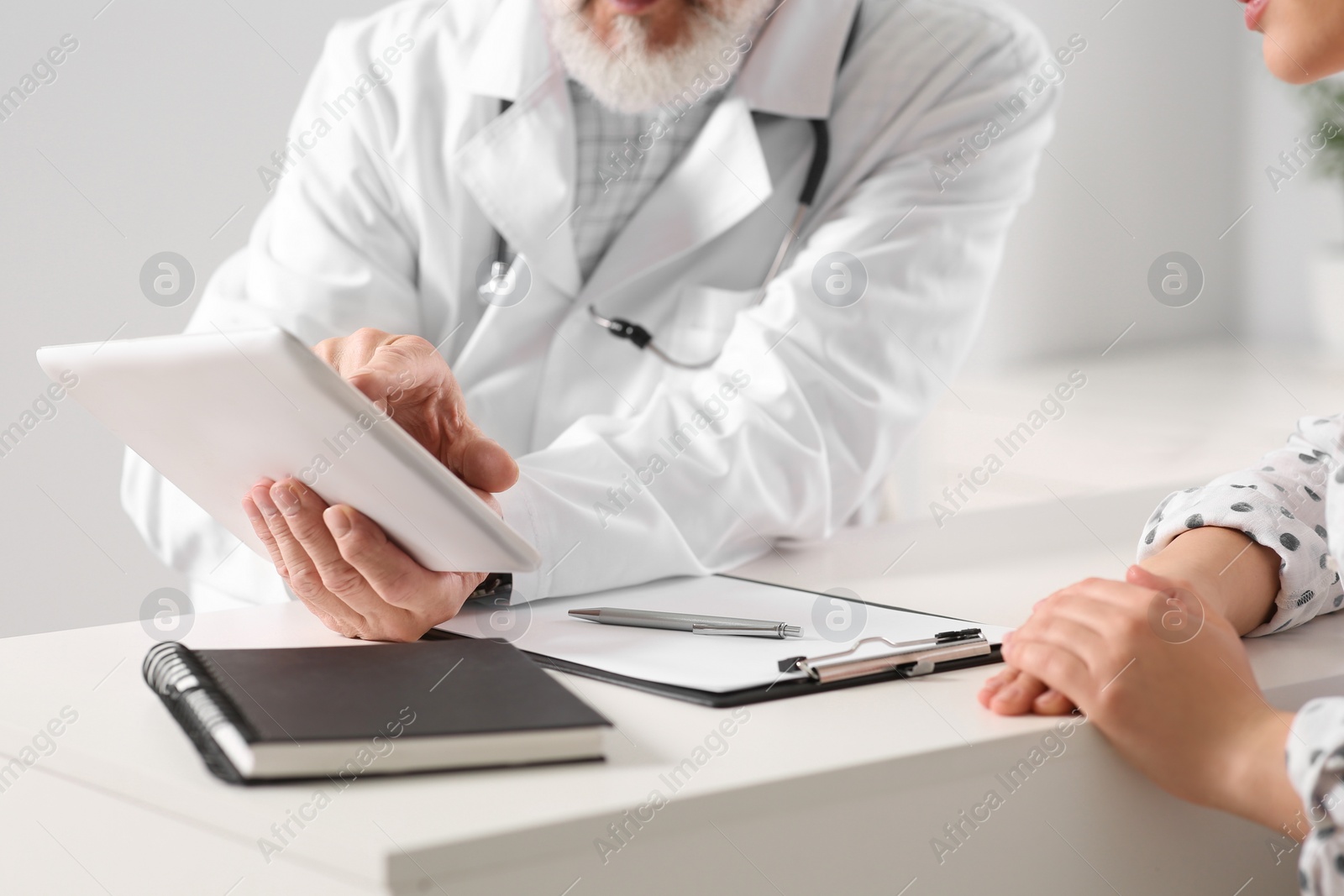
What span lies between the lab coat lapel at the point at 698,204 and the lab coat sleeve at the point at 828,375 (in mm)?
102

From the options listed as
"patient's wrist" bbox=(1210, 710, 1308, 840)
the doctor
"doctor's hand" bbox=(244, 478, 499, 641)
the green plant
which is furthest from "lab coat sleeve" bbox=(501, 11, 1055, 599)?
the green plant

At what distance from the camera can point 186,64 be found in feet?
6.19

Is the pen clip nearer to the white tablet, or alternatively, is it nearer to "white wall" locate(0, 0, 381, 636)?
the white tablet

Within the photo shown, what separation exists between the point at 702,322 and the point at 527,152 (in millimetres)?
270

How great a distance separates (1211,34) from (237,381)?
13.9ft

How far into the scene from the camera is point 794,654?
25.8 inches

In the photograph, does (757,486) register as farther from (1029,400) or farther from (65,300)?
(1029,400)

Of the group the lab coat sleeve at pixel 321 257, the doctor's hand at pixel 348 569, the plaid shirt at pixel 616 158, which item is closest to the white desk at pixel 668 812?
the doctor's hand at pixel 348 569

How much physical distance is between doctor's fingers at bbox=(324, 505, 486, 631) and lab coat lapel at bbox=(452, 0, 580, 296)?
0.60 m

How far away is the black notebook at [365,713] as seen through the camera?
0.48m

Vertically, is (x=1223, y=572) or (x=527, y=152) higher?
(x=527, y=152)

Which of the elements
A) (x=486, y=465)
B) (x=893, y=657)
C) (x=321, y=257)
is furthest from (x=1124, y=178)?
(x=893, y=657)

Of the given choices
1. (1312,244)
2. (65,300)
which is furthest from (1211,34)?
(65,300)

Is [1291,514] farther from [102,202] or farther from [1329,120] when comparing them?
[1329,120]
